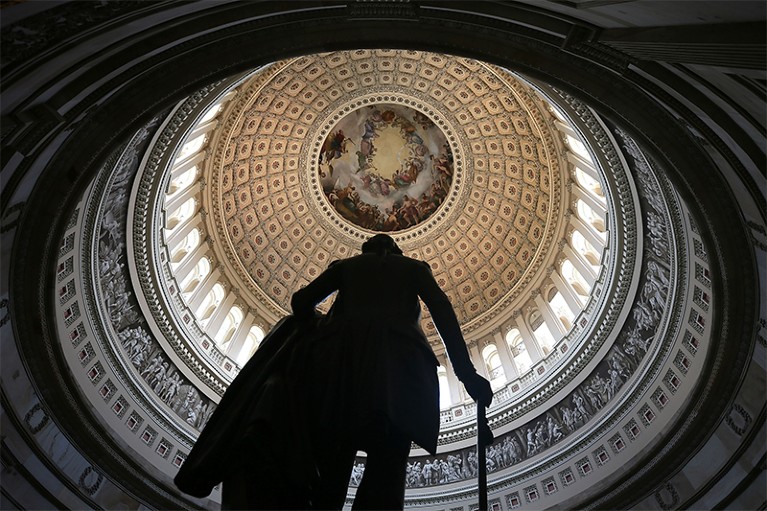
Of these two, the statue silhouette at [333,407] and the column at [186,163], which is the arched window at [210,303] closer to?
the column at [186,163]

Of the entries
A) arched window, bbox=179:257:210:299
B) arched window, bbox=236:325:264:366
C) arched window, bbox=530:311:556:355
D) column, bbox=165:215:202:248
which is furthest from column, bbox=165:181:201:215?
arched window, bbox=530:311:556:355

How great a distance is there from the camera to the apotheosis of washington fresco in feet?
87.9

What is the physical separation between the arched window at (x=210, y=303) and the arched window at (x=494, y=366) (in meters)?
11.0

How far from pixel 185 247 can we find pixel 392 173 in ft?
38.1

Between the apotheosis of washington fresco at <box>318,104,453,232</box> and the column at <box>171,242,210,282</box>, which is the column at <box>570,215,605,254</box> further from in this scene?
the column at <box>171,242,210,282</box>

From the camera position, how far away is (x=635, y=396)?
45.3 feet

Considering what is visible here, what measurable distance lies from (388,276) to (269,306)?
19.7 metres

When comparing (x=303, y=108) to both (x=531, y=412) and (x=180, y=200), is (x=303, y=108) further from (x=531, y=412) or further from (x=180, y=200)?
(x=531, y=412)

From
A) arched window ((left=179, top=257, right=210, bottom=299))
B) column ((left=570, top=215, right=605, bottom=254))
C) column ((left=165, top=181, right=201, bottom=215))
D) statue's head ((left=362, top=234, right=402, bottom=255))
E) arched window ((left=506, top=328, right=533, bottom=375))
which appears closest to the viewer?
statue's head ((left=362, top=234, right=402, bottom=255))

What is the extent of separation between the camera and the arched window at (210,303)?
20344mm

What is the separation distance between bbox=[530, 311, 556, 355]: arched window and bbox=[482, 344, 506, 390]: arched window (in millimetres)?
1802

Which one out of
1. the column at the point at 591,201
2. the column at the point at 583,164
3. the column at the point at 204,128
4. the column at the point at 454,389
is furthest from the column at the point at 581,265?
the column at the point at 204,128

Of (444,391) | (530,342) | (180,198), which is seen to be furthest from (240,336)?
(530,342)

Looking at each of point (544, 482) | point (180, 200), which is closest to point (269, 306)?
point (180, 200)
